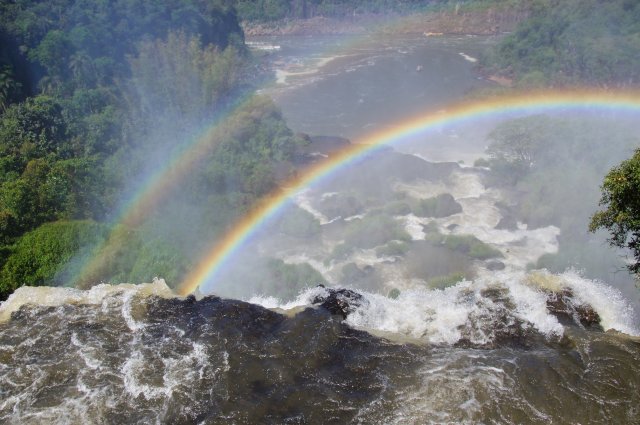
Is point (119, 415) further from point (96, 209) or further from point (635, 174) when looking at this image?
point (96, 209)

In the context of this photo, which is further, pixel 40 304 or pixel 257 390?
pixel 40 304

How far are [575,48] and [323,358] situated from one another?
8583 centimetres

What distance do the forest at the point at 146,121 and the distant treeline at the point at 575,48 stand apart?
251mm

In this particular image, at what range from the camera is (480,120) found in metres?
75.2

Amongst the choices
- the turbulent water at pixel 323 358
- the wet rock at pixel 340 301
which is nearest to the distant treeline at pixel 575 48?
the turbulent water at pixel 323 358

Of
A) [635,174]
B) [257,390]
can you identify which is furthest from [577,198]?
[257,390]

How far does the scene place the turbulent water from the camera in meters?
17.9

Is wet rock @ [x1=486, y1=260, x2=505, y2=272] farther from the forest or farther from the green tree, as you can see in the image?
the green tree

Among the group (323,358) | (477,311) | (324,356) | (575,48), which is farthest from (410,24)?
(323,358)

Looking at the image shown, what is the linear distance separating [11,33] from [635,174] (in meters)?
72.0

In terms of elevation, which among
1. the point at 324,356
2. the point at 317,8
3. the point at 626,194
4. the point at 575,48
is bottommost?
the point at 575,48

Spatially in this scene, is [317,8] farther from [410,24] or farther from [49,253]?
[49,253]

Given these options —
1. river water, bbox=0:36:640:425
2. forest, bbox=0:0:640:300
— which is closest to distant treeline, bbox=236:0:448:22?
forest, bbox=0:0:640:300

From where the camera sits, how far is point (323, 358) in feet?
68.4
